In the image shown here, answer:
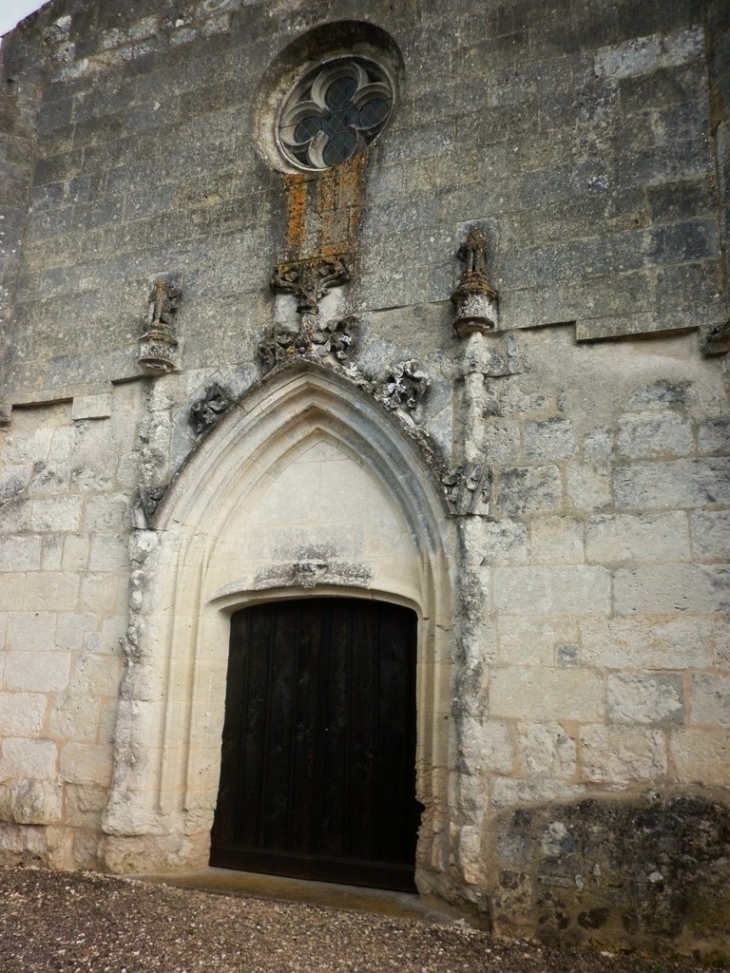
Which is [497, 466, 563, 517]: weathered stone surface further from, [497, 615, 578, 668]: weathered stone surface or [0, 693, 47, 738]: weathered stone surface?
[0, 693, 47, 738]: weathered stone surface

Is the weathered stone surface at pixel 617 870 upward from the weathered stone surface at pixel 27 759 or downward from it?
downward

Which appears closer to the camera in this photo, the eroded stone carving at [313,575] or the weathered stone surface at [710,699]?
the weathered stone surface at [710,699]

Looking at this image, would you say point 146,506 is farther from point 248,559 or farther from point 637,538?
point 637,538

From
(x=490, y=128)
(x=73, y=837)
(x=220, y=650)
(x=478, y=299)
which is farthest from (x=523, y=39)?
(x=73, y=837)

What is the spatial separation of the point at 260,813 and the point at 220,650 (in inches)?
39.2

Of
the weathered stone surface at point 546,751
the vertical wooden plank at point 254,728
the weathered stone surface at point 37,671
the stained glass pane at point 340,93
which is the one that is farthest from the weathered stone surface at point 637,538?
the stained glass pane at point 340,93

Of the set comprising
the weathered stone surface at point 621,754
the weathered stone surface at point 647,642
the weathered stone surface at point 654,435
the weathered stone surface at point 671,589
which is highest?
the weathered stone surface at point 654,435

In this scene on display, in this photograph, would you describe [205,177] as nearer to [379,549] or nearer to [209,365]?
[209,365]

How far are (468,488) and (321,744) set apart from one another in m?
1.78

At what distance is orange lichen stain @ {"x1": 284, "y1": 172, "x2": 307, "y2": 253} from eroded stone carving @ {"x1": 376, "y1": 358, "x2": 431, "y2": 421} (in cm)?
113

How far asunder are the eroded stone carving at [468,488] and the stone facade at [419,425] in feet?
0.07

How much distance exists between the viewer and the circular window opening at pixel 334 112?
575cm

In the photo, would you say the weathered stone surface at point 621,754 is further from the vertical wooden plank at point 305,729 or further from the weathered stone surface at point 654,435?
the vertical wooden plank at point 305,729

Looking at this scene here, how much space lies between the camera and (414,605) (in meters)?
4.81
